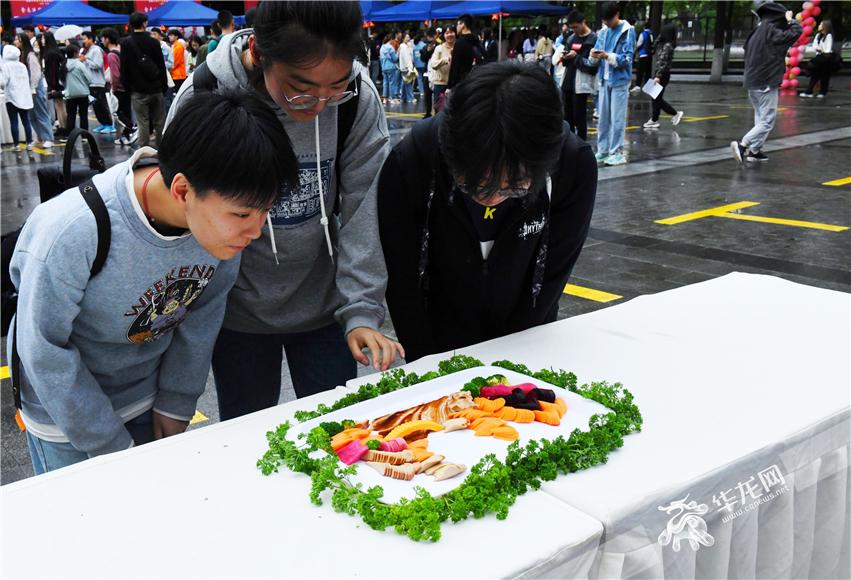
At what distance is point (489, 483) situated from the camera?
4.27ft

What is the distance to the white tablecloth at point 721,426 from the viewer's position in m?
1.36

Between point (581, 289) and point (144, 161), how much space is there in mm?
3402

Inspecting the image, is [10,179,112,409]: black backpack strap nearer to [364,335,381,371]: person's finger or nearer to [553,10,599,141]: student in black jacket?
[364,335,381,371]: person's finger

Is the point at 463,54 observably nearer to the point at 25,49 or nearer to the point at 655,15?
the point at 25,49

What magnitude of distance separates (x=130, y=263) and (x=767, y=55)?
7880 millimetres

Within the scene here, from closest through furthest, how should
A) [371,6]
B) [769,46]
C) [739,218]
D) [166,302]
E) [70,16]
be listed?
[166,302] < [739,218] < [769,46] < [371,6] < [70,16]

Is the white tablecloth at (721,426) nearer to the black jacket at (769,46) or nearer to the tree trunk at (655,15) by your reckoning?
the black jacket at (769,46)

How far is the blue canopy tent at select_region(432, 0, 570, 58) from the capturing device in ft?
42.6

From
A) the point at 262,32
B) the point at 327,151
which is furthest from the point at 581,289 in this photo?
the point at 262,32

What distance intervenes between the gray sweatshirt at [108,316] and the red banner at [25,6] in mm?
23542

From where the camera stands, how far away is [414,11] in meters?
14.5

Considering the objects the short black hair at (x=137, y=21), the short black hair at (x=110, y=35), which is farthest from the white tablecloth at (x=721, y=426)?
the short black hair at (x=110, y=35)

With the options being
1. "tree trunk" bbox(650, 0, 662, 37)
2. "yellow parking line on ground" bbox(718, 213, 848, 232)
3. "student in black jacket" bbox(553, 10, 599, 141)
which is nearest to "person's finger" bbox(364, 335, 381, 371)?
"yellow parking line on ground" bbox(718, 213, 848, 232)

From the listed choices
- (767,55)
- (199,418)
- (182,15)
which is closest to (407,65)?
(182,15)
